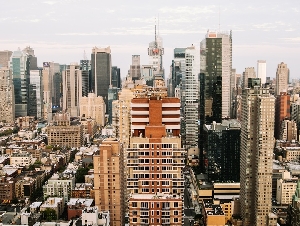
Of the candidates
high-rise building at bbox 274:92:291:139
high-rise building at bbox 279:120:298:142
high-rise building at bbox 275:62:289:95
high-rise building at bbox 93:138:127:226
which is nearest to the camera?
high-rise building at bbox 93:138:127:226

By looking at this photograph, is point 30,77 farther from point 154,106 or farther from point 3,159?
point 154,106

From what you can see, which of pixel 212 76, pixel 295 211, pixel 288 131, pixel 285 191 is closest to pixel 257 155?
pixel 295 211

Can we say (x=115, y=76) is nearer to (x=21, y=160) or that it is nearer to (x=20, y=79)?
(x=20, y=79)

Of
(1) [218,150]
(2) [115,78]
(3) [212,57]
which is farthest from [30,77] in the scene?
(1) [218,150]

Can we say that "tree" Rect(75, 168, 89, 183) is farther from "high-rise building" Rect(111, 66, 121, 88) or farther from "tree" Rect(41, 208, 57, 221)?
"high-rise building" Rect(111, 66, 121, 88)

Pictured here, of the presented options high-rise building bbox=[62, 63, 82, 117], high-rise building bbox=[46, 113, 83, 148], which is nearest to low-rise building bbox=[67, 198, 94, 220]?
high-rise building bbox=[46, 113, 83, 148]

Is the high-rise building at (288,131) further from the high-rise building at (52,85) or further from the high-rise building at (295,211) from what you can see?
the high-rise building at (52,85)

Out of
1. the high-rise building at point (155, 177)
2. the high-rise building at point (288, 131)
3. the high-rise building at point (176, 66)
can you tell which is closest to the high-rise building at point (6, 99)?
the high-rise building at point (176, 66)
